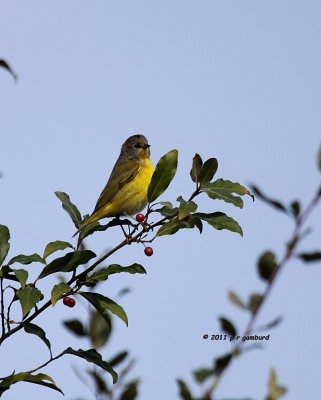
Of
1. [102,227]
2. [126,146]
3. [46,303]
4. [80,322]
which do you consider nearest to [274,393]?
[80,322]

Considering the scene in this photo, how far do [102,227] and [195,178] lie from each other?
1199 mm

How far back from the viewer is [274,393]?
4.86 ft

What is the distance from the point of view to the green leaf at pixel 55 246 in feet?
13.8

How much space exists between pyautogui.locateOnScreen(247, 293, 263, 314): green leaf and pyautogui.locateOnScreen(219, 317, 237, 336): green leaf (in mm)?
100

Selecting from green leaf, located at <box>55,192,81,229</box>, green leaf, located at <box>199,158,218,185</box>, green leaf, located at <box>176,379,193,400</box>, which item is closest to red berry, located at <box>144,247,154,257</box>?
green leaf, located at <box>55,192,81,229</box>

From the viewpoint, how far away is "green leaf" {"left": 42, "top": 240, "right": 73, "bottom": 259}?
13.8 feet

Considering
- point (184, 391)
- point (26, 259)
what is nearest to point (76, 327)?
point (184, 391)

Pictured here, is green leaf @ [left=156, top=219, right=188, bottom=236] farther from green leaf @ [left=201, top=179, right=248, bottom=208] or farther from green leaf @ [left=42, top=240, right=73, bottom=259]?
green leaf @ [left=42, top=240, right=73, bottom=259]

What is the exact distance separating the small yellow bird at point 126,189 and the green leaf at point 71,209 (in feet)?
9.39

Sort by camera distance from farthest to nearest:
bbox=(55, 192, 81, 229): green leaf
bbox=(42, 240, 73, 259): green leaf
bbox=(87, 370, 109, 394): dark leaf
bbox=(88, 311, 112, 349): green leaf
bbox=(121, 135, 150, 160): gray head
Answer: bbox=(121, 135, 150, 160): gray head
bbox=(55, 192, 81, 229): green leaf
bbox=(42, 240, 73, 259): green leaf
bbox=(88, 311, 112, 349): green leaf
bbox=(87, 370, 109, 394): dark leaf

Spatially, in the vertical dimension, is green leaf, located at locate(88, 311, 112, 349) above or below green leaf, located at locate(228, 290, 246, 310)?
below

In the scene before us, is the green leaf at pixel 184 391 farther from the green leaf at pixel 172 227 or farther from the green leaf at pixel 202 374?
the green leaf at pixel 172 227

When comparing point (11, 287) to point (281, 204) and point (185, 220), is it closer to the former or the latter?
point (185, 220)

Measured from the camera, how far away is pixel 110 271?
13.0ft
